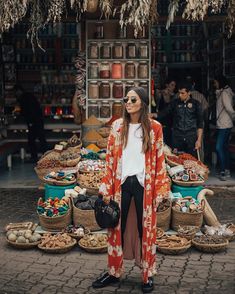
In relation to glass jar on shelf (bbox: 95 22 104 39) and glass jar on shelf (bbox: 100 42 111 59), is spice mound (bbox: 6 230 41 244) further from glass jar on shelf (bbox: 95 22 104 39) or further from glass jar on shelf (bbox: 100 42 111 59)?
glass jar on shelf (bbox: 95 22 104 39)

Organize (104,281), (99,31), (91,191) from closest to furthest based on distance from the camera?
(104,281)
(91,191)
(99,31)

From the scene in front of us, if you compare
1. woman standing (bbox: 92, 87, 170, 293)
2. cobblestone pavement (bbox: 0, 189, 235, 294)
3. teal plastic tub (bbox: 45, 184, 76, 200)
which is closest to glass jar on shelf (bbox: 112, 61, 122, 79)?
teal plastic tub (bbox: 45, 184, 76, 200)

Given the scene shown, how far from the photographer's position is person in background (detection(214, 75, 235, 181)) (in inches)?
454

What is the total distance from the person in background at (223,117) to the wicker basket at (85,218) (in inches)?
171

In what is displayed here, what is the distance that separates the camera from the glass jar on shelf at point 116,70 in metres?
11.3

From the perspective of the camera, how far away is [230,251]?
292 inches

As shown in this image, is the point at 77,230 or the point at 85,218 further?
the point at 85,218

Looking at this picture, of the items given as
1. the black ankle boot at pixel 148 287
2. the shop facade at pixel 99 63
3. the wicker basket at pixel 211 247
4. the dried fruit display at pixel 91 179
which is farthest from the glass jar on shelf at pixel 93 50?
the black ankle boot at pixel 148 287

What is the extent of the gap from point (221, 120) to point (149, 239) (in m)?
6.04

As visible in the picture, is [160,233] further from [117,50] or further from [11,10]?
[117,50]

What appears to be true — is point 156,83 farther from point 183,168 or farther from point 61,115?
point 183,168

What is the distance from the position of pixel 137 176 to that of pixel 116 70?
557cm

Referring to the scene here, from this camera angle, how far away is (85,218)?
25.9 feet

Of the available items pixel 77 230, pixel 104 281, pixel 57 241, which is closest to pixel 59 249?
pixel 57 241
